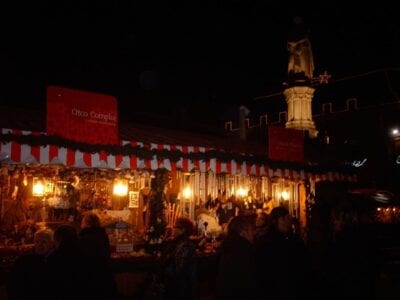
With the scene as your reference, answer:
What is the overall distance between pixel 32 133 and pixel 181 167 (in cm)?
321

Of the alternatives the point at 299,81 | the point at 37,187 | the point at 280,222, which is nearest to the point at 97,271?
the point at 280,222

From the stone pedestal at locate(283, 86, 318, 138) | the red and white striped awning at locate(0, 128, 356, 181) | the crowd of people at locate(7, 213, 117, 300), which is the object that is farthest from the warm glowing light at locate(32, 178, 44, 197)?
the stone pedestal at locate(283, 86, 318, 138)

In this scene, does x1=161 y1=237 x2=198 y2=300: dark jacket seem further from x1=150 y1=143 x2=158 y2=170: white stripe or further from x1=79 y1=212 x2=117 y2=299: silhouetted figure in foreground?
x1=150 y1=143 x2=158 y2=170: white stripe

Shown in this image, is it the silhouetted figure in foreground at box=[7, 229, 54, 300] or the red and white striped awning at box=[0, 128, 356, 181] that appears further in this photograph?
the red and white striped awning at box=[0, 128, 356, 181]

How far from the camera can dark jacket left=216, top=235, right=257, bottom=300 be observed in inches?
195

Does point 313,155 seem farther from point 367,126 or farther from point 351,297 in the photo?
point 367,126

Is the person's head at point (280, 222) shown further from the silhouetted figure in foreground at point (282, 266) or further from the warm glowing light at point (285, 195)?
the warm glowing light at point (285, 195)

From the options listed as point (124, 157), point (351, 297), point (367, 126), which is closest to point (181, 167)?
point (124, 157)

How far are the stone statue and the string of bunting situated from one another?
12.3 m

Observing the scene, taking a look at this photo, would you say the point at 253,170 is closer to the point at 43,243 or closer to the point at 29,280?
the point at 43,243

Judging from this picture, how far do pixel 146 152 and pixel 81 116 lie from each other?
1.51 metres

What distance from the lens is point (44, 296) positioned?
414cm

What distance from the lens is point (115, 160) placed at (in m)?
8.14

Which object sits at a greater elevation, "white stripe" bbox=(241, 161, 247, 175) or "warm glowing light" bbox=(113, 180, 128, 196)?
"white stripe" bbox=(241, 161, 247, 175)
